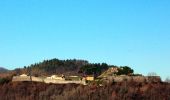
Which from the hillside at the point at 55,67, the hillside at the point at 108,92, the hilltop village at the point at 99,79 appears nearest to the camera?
the hillside at the point at 108,92

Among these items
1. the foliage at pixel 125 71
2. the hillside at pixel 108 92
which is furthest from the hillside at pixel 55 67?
the hillside at pixel 108 92

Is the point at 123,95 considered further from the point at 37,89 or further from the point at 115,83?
the point at 37,89

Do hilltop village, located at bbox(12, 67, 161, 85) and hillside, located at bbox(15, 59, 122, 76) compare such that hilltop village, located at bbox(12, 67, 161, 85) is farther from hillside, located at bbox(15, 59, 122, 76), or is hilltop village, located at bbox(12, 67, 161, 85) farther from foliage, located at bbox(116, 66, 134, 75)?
hillside, located at bbox(15, 59, 122, 76)

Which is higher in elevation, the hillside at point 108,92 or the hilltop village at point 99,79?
the hilltop village at point 99,79

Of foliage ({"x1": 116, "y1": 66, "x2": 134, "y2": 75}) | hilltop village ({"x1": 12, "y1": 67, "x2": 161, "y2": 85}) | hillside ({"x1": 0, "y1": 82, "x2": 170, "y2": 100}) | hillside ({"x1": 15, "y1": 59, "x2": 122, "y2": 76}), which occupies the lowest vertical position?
hillside ({"x1": 0, "y1": 82, "x2": 170, "y2": 100})

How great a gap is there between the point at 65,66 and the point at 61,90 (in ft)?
245

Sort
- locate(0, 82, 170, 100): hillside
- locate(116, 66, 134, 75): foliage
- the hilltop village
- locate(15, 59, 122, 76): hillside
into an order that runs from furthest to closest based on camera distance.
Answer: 1. locate(15, 59, 122, 76): hillside
2. locate(116, 66, 134, 75): foliage
3. the hilltop village
4. locate(0, 82, 170, 100): hillside

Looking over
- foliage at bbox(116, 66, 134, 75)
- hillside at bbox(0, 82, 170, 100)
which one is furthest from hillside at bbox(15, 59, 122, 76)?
hillside at bbox(0, 82, 170, 100)

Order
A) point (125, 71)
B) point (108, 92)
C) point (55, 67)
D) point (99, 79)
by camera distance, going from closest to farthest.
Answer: point (108, 92)
point (99, 79)
point (125, 71)
point (55, 67)

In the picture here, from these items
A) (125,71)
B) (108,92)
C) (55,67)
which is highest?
(55,67)

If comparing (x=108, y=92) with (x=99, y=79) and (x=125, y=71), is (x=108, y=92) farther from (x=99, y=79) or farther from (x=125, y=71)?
(x=125, y=71)

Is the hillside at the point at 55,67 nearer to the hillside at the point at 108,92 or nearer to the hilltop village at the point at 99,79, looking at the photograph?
the hilltop village at the point at 99,79

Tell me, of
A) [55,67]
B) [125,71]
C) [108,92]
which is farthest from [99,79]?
[55,67]

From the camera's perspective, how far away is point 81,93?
331 feet
